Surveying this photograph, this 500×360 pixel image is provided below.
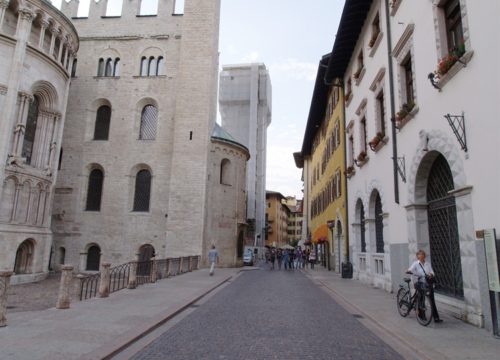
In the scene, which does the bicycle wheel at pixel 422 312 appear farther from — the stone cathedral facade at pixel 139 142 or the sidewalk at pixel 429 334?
the stone cathedral facade at pixel 139 142

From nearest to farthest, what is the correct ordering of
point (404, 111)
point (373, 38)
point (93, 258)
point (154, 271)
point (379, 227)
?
point (404, 111) < point (373, 38) < point (379, 227) < point (154, 271) < point (93, 258)

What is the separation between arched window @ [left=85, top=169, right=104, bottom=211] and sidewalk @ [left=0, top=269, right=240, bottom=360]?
60.2 ft

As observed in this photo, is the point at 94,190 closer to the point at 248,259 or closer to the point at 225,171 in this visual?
the point at 225,171

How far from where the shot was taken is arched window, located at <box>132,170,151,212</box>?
2888 centimetres

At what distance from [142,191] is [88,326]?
2220cm

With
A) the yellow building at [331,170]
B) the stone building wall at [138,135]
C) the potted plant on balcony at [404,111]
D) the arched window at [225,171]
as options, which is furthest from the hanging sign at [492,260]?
the arched window at [225,171]

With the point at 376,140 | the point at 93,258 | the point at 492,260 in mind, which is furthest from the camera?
the point at 93,258

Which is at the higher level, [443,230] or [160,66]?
[160,66]

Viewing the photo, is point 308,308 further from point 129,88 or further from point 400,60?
point 129,88

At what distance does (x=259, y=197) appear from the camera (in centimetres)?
6378

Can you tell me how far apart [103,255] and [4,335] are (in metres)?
22.1

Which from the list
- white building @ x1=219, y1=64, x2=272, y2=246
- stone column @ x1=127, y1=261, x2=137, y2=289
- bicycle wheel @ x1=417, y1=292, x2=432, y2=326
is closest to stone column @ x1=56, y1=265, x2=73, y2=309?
stone column @ x1=127, y1=261, x2=137, y2=289

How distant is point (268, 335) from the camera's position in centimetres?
732

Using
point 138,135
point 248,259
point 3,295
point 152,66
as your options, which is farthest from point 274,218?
point 3,295
